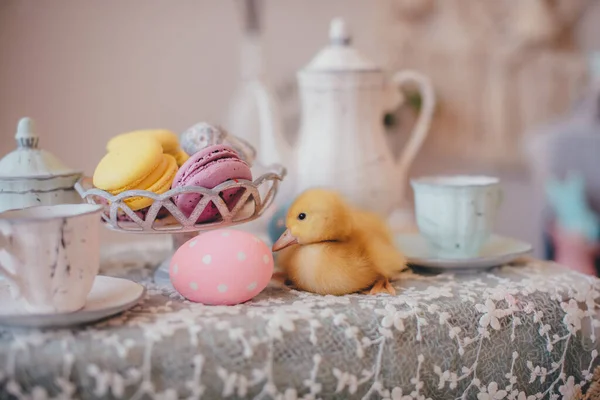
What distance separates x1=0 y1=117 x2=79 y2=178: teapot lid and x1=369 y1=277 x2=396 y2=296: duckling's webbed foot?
0.39m

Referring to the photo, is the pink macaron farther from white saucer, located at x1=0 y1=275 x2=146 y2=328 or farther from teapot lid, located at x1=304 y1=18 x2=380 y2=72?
teapot lid, located at x1=304 y1=18 x2=380 y2=72

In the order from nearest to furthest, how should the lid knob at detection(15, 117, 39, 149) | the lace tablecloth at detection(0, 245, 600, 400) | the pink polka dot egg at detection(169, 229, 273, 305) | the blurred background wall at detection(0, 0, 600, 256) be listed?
the lace tablecloth at detection(0, 245, 600, 400) → the pink polka dot egg at detection(169, 229, 273, 305) → the lid knob at detection(15, 117, 39, 149) → the blurred background wall at detection(0, 0, 600, 256)

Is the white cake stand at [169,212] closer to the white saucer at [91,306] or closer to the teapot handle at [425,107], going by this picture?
the white saucer at [91,306]

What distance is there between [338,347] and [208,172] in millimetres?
231

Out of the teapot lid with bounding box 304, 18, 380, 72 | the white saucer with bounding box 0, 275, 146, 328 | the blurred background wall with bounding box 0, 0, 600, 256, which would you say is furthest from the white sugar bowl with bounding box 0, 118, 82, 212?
the blurred background wall with bounding box 0, 0, 600, 256

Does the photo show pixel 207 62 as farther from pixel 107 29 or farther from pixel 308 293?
pixel 308 293

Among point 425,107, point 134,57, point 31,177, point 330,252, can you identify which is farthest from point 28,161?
point 134,57

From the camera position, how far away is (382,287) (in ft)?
2.42

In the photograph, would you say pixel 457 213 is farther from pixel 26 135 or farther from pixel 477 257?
pixel 26 135

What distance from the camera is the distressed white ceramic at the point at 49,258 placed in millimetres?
557

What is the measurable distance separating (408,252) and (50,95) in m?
1.12

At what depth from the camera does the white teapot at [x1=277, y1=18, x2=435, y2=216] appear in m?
0.92

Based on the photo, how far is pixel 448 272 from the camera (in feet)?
2.69

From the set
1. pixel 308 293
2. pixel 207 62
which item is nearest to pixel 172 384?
pixel 308 293
